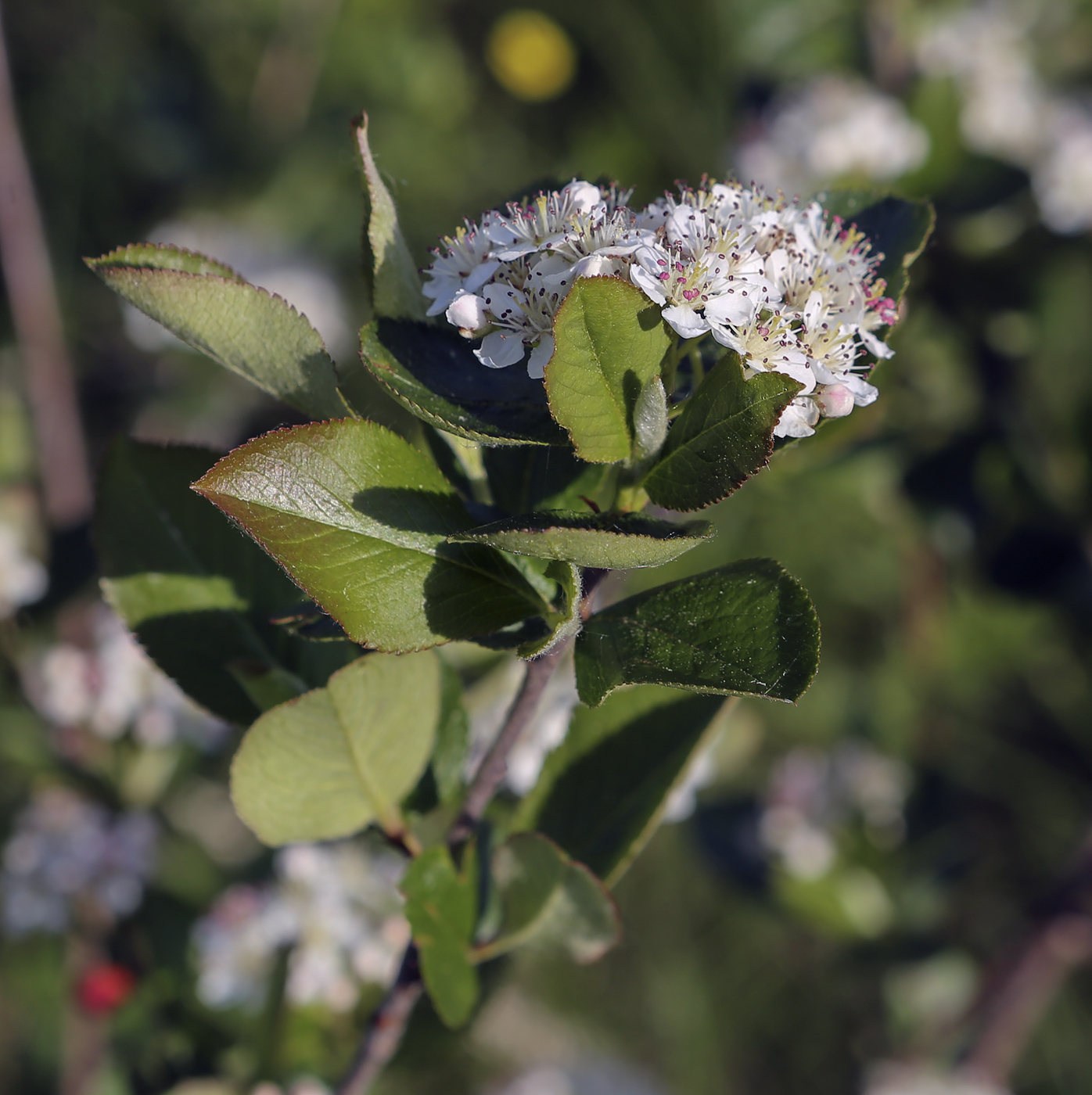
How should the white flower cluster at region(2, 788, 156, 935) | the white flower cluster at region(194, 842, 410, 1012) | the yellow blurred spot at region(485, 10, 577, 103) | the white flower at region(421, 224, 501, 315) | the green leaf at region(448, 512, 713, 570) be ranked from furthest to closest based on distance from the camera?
the yellow blurred spot at region(485, 10, 577, 103), the white flower cluster at region(2, 788, 156, 935), the white flower cluster at region(194, 842, 410, 1012), the white flower at region(421, 224, 501, 315), the green leaf at region(448, 512, 713, 570)

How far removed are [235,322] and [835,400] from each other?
0.28 metres

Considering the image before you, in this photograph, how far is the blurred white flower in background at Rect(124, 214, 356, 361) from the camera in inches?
74.1

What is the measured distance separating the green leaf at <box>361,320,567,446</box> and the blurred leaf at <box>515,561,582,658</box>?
6cm

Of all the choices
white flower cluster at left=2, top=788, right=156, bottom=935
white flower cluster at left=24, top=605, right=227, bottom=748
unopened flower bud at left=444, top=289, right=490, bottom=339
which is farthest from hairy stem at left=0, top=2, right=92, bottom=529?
unopened flower bud at left=444, top=289, right=490, bottom=339

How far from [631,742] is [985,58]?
1.36 metres

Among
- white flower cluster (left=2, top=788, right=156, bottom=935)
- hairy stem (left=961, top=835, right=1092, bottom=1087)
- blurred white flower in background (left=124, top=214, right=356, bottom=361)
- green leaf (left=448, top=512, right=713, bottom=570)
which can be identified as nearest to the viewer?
green leaf (left=448, top=512, right=713, bottom=570)

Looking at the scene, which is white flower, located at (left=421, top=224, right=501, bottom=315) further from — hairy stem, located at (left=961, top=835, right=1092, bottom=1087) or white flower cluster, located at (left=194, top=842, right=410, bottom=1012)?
hairy stem, located at (left=961, top=835, right=1092, bottom=1087)

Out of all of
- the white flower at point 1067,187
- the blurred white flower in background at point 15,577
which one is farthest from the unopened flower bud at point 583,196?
the white flower at point 1067,187

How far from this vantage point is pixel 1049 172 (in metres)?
1.28

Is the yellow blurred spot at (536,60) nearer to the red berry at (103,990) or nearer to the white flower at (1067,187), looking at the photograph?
the white flower at (1067,187)

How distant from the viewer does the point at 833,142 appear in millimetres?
1290

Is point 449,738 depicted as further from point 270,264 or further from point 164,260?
point 270,264

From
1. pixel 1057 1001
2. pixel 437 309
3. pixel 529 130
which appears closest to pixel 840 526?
pixel 1057 1001

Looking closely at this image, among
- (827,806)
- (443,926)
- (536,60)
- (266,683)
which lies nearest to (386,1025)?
(443,926)
